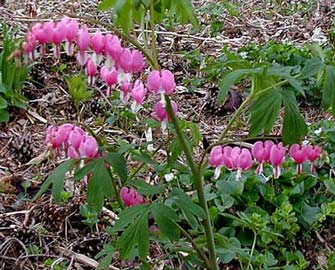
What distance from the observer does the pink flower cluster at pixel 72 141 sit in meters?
1.43

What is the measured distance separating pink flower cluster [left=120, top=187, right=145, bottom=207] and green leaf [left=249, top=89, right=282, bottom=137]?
308mm

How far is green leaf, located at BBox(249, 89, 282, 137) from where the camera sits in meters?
1.38

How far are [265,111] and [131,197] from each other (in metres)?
0.36

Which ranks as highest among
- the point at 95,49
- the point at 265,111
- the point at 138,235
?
the point at 95,49

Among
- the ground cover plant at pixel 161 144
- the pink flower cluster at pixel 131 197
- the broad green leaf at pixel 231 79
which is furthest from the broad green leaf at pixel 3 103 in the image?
the broad green leaf at pixel 231 79

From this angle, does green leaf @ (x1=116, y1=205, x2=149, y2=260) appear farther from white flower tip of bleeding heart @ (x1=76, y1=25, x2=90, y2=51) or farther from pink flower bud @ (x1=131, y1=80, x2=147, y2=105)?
white flower tip of bleeding heart @ (x1=76, y1=25, x2=90, y2=51)

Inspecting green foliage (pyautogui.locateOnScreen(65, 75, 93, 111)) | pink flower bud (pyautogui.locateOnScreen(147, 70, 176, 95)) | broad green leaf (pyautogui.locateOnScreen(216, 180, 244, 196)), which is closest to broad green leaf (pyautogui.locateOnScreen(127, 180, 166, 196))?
pink flower bud (pyautogui.locateOnScreen(147, 70, 176, 95))

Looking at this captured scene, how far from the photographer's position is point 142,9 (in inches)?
59.6

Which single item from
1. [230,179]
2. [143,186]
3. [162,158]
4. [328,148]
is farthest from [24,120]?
[143,186]

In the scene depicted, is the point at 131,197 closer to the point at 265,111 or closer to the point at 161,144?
the point at 161,144

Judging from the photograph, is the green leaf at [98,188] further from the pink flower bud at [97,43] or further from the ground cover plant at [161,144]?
the pink flower bud at [97,43]

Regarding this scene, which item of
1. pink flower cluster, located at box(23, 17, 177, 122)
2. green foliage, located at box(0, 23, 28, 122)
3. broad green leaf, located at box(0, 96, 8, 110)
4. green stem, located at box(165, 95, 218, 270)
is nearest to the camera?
pink flower cluster, located at box(23, 17, 177, 122)

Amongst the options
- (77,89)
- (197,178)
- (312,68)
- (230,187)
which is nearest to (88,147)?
(197,178)

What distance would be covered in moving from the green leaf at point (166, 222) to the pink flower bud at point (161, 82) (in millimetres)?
236
